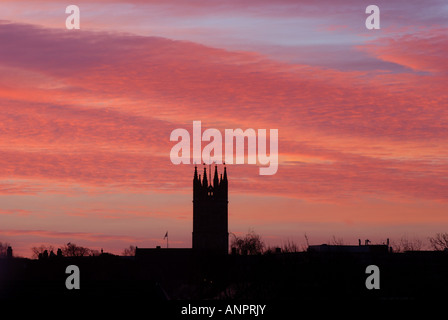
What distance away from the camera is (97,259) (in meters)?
157

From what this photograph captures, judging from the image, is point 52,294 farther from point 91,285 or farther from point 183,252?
point 183,252

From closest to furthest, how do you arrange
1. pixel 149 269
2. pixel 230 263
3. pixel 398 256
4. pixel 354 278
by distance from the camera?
pixel 354 278 < pixel 398 256 < pixel 230 263 < pixel 149 269

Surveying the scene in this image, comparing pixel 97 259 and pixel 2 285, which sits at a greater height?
pixel 97 259

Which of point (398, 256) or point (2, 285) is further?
point (398, 256)
